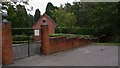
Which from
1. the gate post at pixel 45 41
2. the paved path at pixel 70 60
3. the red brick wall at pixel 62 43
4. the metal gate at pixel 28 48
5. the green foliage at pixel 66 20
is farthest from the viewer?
the green foliage at pixel 66 20

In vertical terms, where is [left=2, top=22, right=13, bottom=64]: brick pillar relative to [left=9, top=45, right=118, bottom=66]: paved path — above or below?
above

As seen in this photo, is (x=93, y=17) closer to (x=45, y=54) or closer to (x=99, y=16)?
(x=99, y=16)

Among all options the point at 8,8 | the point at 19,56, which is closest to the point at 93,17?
the point at 8,8

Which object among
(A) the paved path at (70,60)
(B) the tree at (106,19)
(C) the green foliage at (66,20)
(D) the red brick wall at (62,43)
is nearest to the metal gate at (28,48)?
(A) the paved path at (70,60)

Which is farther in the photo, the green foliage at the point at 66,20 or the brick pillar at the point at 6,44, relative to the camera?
the green foliage at the point at 66,20

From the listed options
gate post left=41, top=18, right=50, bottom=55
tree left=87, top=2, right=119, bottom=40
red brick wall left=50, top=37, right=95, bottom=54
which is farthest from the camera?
tree left=87, top=2, right=119, bottom=40

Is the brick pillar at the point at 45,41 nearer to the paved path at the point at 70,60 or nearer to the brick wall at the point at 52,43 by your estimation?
the brick wall at the point at 52,43

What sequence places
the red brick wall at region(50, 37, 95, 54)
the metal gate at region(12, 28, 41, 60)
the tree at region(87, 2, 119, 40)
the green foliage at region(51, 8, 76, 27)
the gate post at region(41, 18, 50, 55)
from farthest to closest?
the green foliage at region(51, 8, 76, 27) < the tree at region(87, 2, 119, 40) < the red brick wall at region(50, 37, 95, 54) < the gate post at region(41, 18, 50, 55) < the metal gate at region(12, 28, 41, 60)

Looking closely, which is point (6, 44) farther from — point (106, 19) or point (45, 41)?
point (106, 19)

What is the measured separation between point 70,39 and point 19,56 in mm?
8456

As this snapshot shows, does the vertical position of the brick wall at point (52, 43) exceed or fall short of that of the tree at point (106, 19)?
it falls short

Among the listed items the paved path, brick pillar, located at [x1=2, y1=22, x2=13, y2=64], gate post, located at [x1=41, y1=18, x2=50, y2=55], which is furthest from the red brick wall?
brick pillar, located at [x1=2, y1=22, x2=13, y2=64]

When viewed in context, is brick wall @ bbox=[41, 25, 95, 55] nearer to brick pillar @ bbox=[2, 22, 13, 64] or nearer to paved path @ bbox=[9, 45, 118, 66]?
paved path @ bbox=[9, 45, 118, 66]

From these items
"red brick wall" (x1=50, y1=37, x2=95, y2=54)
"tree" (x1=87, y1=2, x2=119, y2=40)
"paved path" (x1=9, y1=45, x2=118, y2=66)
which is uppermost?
"tree" (x1=87, y1=2, x2=119, y2=40)
